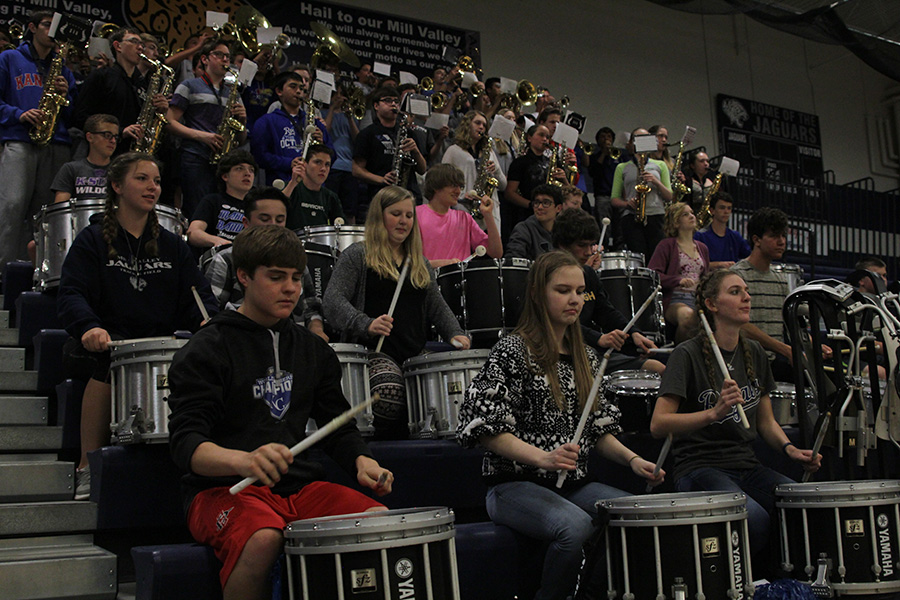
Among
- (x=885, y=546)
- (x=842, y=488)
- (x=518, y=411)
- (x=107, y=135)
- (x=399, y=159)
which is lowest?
(x=885, y=546)

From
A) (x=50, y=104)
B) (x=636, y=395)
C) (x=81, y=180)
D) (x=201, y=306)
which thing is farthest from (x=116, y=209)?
(x=50, y=104)

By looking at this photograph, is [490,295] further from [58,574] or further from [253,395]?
[58,574]

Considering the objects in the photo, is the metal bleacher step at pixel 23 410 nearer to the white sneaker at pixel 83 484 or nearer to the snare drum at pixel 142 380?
the white sneaker at pixel 83 484

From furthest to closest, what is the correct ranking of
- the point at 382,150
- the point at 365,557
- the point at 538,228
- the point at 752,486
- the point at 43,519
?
the point at 382,150 → the point at 538,228 → the point at 752,486 → the point at 43,519 → the point at 365,557

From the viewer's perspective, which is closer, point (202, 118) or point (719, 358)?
point (719, 358)

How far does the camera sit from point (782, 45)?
15.8 meters

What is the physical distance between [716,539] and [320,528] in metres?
1.28

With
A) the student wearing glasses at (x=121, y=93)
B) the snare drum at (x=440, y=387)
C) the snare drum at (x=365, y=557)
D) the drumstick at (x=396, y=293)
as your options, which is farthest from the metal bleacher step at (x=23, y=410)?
the student wearing glasses at (x=121, y=93)

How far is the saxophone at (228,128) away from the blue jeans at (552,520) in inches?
177

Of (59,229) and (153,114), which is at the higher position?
(153,114)

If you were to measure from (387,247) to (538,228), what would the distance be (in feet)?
6.66

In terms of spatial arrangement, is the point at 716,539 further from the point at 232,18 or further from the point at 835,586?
the point at 232,18

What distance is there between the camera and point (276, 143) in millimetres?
7359

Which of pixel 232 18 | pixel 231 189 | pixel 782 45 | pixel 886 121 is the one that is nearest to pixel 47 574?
pixel 231 189
